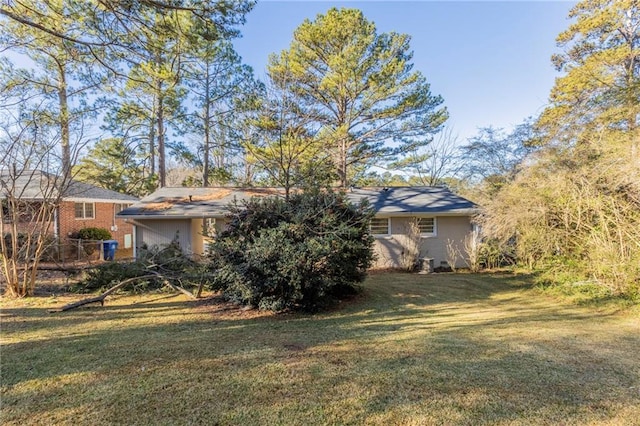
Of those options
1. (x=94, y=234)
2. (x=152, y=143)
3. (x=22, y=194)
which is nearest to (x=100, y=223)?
(x=94, y=234)

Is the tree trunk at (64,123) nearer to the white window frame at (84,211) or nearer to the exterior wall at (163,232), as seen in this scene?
the exterior wall at (163,232)

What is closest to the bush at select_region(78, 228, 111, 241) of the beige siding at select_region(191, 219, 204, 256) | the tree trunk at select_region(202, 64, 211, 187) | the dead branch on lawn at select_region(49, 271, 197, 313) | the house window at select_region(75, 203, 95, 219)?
the house window at select_region(75, 203, 95, 219)

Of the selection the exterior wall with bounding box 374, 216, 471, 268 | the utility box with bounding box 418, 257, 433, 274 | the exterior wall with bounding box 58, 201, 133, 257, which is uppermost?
the exterior wall with bounding box 58, 201, 133, 257

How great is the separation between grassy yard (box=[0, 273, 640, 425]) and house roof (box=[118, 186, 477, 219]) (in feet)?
19.2

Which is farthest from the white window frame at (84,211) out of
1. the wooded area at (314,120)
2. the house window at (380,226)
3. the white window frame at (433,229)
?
the white window frame at (433,229)

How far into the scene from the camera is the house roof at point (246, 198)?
12438 mm

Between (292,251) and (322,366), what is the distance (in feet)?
8.83

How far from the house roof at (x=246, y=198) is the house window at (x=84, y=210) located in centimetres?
587

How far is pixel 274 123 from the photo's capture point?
12.2 m

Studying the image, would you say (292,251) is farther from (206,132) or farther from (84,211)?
(84,211)

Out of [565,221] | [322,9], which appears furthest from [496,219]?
[322,9]

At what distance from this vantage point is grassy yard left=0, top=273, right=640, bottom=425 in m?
2.90

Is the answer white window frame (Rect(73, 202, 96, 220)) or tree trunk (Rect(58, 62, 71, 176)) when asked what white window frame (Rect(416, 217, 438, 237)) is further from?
white window frame (Rect(73, 202, 96, 220))

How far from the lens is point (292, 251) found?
6.30 meters
